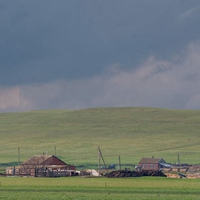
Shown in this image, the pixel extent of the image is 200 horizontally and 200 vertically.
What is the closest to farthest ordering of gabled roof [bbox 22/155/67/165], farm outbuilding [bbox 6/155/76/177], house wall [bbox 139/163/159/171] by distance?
1. farm outbuilding [bbox 6/155/76/177]
2. gabled roof [bbox 22/155/67/165]
3. house wall [bbox 139/163/159/171]

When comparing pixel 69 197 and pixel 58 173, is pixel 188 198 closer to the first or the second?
pixel 69 197

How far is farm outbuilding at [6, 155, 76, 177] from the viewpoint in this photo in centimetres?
10612

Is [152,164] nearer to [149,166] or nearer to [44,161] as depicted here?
[149,166]

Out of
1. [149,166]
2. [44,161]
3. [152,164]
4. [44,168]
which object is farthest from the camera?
[152,164]

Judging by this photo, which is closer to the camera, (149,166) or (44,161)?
(44,161)

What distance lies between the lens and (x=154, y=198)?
56188mm

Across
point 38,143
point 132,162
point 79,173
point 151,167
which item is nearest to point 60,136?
point 38,143

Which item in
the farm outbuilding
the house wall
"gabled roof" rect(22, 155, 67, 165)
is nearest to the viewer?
the farm outbuilding

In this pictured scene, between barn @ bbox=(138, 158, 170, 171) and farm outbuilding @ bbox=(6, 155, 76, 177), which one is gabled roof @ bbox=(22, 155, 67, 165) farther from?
barn @ bbox=(138, 158, 170, 171)

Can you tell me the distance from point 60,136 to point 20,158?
102 ft

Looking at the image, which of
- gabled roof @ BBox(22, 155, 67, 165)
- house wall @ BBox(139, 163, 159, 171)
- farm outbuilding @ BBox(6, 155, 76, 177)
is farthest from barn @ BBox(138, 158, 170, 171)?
farm outbuilding @ BBox(6, 155, 76, 177)

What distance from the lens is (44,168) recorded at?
4323 inches

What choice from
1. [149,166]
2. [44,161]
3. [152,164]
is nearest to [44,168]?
[44,161]

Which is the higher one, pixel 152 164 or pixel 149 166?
pixel 152 164
